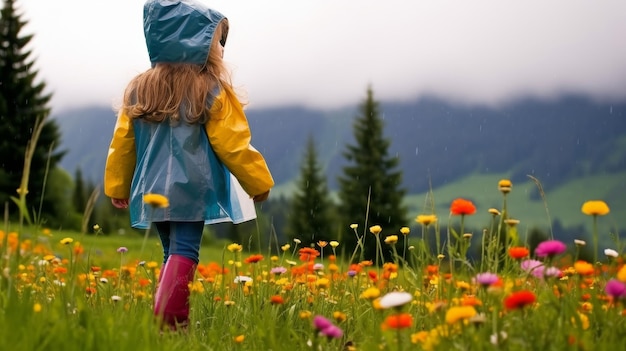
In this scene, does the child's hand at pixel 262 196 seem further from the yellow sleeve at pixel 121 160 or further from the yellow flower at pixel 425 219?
the yellow flower at pixel 425 219

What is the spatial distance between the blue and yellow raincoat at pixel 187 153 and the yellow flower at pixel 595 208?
1848 mm

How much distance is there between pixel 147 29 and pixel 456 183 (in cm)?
18731

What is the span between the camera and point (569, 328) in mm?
2455

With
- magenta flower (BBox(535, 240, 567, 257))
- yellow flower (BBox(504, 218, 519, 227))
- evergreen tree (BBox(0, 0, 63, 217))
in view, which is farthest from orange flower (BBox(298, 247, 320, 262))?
evergreen tree (BBox(0, 0, 63, 217))

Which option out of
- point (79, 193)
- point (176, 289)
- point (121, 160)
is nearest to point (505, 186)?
point (176, 289)

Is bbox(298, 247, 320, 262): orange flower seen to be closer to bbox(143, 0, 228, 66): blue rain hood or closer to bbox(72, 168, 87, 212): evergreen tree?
bbox(143, 0, 228, 66): blue rain hood

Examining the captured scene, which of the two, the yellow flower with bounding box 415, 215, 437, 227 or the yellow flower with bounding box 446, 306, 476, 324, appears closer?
the yellow flower with bounding box 446, 306, 476, 324

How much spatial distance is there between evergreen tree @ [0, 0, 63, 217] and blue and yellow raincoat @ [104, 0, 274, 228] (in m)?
29.4

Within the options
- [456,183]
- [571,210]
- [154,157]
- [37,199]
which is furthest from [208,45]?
[456,183]

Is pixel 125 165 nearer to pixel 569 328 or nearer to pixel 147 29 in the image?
pixel 147 29

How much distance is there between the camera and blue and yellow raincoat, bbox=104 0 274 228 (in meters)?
3.88

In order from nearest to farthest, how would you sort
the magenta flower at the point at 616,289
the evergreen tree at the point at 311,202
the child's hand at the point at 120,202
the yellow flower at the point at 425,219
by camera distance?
the magenta flower at the point at 616,289
the yellow flower at the point at 425,219
the child's hand at the point at 120,202
the evergreen tree at the point at 311,202

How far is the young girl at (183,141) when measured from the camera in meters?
3.87

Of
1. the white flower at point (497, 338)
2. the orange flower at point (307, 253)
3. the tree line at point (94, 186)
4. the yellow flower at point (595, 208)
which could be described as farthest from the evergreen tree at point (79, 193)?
the white flower at point (497, 338)
